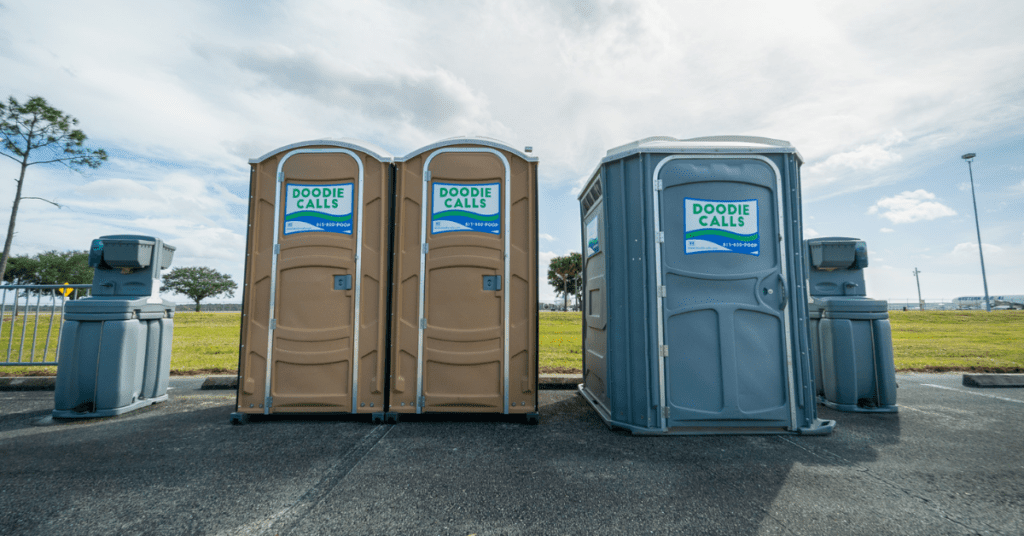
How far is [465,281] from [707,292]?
2.32m

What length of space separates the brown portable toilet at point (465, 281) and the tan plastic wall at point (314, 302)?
8.7 inches

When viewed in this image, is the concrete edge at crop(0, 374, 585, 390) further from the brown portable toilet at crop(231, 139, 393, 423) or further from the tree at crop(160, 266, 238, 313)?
the tree at crop(160, 266, 238, 313)

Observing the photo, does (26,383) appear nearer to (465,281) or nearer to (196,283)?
(465,281)

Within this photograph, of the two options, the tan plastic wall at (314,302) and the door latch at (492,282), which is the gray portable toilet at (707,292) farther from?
the tan plastic wall at (314,302)

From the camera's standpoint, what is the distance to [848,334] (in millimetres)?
4855

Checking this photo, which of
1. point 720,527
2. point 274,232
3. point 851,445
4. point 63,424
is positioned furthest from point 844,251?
point 63,424

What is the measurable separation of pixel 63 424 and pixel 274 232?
9.23 ft

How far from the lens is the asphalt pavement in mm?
2273

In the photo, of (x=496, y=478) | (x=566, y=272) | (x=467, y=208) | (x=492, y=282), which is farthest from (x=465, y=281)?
(x=566, y=272)

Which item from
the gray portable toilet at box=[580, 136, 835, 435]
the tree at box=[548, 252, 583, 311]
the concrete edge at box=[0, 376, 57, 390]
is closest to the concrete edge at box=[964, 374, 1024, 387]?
the gray portable toilet at box=[580, 136, 835, 435]

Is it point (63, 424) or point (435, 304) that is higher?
point (435, 304)

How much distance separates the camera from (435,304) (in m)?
4.33

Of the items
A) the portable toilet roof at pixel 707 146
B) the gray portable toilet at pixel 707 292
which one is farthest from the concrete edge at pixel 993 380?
the portable toilet roof at pixel 707 146

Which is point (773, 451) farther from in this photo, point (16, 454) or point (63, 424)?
point (63, 424)
